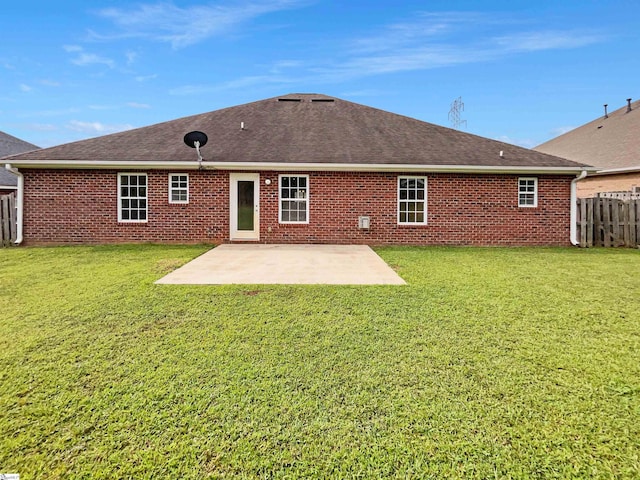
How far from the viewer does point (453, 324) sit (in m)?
4.50

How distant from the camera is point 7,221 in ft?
39.0

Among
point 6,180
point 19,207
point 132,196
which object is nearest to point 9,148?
point 6,180

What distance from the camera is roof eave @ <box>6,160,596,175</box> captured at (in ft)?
37.9

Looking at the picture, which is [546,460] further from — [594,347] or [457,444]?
[594,347]

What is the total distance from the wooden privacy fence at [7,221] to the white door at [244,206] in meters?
7.06

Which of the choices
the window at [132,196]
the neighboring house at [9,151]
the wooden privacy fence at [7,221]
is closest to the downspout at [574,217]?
the window at [132,196]

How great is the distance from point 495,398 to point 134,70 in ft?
63.9

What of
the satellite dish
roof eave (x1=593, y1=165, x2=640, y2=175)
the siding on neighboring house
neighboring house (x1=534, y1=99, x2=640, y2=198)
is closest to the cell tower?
neighboring house (x1=534, y1=99, x2=640, y2=198)

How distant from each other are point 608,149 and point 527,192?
11.7 meters

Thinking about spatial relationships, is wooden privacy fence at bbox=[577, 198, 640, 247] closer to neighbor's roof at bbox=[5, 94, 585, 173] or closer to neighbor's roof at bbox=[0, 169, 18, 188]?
neighbor's roof at bbox=[5, 94, 585, 173]

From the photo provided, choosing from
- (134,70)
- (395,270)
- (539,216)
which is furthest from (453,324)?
(134,70)

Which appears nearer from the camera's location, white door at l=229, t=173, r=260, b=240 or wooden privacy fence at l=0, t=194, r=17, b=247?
wooden privacy fence at l=0, t=194, r=17, b=247

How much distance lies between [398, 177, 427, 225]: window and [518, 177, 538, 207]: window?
10.7 feet

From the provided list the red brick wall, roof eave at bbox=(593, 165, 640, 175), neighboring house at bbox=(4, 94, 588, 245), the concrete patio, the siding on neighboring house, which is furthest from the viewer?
the siding on neighboring house
